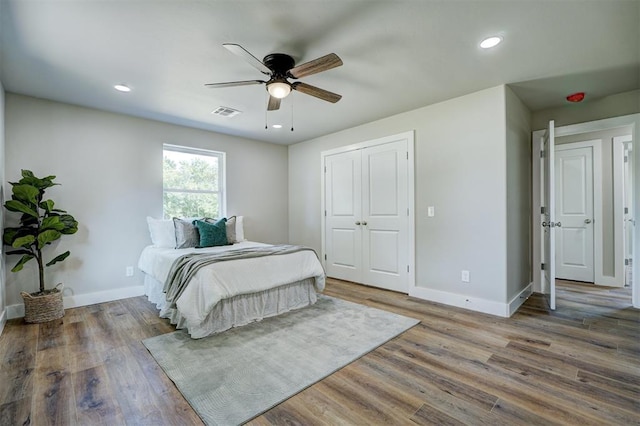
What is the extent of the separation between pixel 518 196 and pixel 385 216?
5.31 ft

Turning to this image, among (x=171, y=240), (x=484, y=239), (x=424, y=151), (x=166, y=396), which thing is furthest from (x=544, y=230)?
(x=171, y=240)

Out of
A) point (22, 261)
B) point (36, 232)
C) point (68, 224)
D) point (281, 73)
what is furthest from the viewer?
point (68, 224)

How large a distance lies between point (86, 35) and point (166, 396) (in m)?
2.60

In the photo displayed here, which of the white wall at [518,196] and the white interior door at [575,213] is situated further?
the white interior door at [575,213]

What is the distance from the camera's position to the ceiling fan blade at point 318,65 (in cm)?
199

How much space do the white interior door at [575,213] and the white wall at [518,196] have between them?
1.23 meters

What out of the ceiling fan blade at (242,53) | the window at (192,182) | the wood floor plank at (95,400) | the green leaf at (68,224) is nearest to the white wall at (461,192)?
the ceiling fan blade at (242,53)

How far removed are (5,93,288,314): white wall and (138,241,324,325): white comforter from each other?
425 millimetres

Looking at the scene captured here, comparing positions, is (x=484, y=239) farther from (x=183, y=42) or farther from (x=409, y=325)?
(x=183, y=42)

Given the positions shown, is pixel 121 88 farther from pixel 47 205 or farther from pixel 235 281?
pixel 235 281

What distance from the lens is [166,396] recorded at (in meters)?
1.75

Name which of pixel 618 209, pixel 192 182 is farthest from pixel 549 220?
pixel 192 182

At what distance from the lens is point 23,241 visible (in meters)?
2.88

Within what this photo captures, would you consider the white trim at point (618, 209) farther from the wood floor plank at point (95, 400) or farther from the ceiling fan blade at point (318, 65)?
the wood floor plank at point (95, 400)
